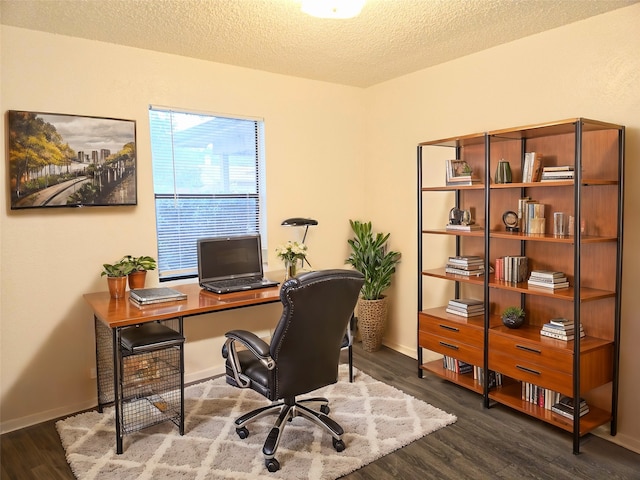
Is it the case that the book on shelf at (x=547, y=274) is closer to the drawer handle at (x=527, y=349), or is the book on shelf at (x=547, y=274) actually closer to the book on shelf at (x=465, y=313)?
the drawer handle at (x=527, y=349)

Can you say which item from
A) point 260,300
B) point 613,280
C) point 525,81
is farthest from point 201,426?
point 525,81

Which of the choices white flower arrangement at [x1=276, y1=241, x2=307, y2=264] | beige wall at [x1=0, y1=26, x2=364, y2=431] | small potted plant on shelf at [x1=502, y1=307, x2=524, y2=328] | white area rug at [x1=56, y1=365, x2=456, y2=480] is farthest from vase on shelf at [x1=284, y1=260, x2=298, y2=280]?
small potted plant on shelf at [x1=502, y1=307, x2=524, y2=328]

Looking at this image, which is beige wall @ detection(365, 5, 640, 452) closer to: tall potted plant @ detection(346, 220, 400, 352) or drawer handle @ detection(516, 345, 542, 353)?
tall potted plant @ detection(346, 220, 400, 352)

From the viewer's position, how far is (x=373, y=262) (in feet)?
14.5

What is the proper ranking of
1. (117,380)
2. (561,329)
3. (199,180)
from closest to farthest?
(117,380), (561,329), (199,180)

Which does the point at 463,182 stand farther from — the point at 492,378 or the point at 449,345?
the point at 492,378

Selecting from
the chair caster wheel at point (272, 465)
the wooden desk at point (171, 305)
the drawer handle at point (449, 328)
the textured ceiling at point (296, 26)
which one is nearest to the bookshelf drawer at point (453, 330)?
the drawer handle at point (449, 328)

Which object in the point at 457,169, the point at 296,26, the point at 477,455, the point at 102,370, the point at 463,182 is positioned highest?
the point at 296,26

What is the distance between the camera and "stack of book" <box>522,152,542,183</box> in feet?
10.0

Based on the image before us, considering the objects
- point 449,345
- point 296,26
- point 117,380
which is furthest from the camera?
point 449,345

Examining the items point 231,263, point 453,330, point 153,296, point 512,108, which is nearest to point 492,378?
point 453,330

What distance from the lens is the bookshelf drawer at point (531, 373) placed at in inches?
110

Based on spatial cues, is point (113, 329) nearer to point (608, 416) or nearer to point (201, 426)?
point (201, 426)

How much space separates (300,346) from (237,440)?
30.8 inches
